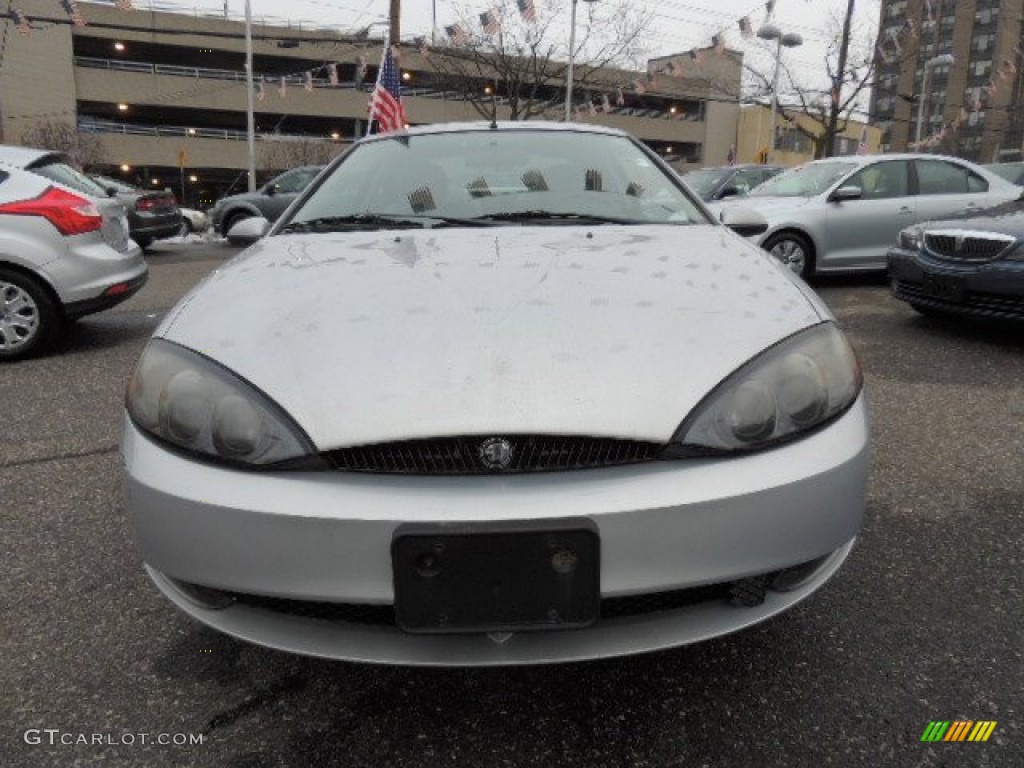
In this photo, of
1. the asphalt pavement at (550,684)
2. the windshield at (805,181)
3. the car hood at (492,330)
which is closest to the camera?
the car hood at (492,330)

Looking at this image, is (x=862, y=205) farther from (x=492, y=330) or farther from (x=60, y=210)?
(x=492, y=330)

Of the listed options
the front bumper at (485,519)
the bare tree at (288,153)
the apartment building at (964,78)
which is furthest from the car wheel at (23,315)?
the apartment building at (964,78)

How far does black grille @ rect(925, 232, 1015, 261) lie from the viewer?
16.2 feet

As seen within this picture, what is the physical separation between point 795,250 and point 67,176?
20.7ft

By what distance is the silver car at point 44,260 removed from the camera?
4926 millimetres

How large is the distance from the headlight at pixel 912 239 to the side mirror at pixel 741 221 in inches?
130

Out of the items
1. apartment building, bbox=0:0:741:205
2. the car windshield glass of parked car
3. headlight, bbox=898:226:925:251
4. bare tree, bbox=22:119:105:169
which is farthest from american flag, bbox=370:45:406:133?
bare tree, bbox=22:119:105:169

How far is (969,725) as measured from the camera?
1614 mm

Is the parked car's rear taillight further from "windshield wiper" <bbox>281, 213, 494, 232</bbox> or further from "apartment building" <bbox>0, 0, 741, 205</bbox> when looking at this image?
"apartment building" <bbox>0, 0, 741, 205</bbox>

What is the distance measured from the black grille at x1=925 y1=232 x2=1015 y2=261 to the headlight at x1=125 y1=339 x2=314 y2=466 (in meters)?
4.94

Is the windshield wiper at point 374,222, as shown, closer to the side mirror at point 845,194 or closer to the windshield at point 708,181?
the side mirror at point 845,194

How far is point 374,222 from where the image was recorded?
8.04 feet

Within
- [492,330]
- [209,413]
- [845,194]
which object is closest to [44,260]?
[209,413]

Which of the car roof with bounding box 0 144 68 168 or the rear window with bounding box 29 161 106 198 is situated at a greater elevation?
the car roof with bounding box 0 144 68 168
